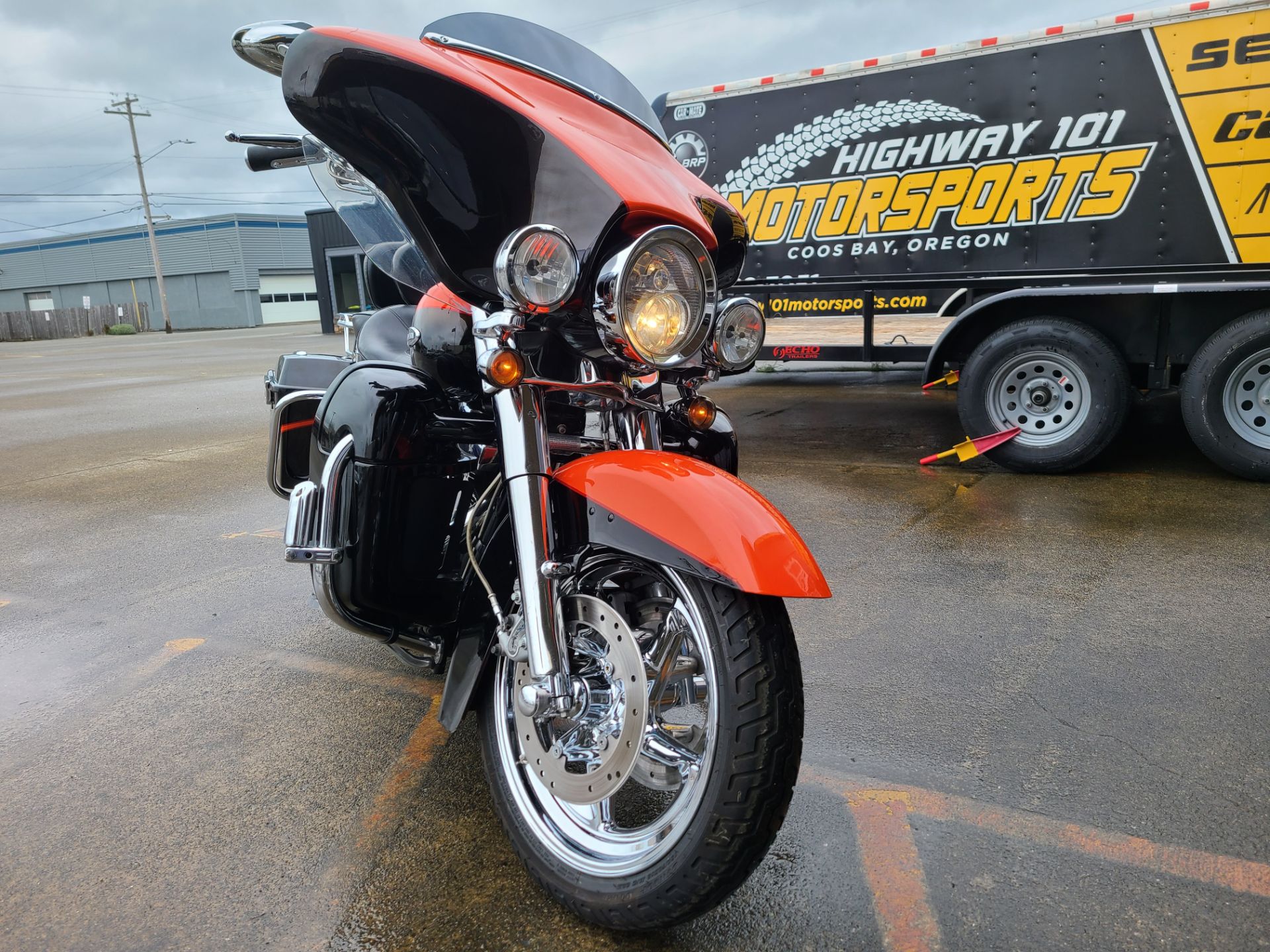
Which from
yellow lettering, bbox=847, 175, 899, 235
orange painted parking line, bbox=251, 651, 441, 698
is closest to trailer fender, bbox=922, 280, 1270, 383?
yellow lettering, bbox=847, 175, 899, 235

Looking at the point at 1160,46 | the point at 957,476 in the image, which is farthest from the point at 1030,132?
the point at 957,476

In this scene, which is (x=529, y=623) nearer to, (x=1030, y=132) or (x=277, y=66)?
(x=277, y=66)

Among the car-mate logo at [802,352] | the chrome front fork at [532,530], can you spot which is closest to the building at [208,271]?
the car-mate logo at [802,352]

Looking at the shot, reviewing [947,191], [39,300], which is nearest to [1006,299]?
[947,191]

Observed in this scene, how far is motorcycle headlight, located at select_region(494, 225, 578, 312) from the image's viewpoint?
5.91ft

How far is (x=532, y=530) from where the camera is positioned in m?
1.92

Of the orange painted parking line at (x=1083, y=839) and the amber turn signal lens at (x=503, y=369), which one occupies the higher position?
the amber turn signal lens at (x=503, y=369)

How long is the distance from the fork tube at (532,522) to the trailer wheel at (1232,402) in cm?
516

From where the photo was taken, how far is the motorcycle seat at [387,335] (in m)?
2.90

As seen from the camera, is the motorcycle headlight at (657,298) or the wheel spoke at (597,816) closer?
the motorcycle headlight at (657,298)

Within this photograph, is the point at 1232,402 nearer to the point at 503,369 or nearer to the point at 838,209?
the point at 838,209

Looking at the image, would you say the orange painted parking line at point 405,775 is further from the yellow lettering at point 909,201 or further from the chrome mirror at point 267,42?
the yellow lettering at point 909,201

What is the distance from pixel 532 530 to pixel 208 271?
63.4m

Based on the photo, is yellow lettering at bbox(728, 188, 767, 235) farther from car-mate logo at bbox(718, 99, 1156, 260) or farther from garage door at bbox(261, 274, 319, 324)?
garage door at bbox(261, 274, 319, 324)
